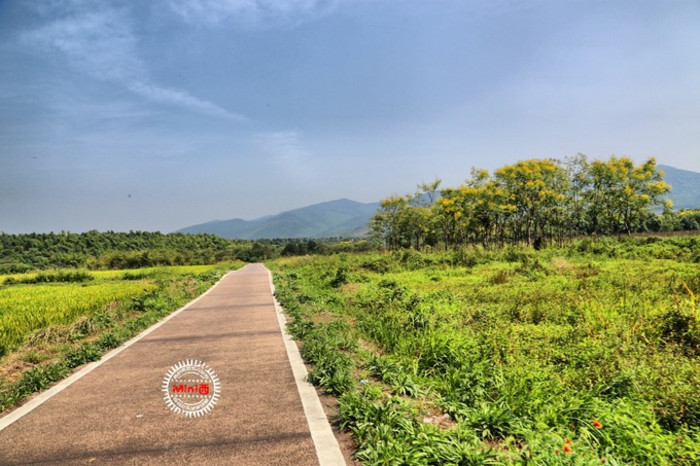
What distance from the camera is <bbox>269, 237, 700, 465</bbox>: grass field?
3281mm

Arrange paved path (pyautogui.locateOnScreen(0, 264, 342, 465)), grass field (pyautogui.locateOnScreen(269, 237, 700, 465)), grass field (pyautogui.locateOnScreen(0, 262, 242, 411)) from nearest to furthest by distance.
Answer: grass field (pyautogui.locateOnScreen(269, 237, 700, 465))
paved path (pyautogui.locateOnScreen(0, 264, 342, 465))
grass field (pyautogui.locateOnScreen(0, 262, 242, 411))

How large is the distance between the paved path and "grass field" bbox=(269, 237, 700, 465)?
68 centimetres

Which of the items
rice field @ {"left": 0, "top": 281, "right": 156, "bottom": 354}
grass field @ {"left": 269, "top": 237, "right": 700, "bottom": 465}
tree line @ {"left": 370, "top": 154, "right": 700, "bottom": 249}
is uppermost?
tree line @ {"left": 370, "top": 154, "right": 700, "bottom": 249}

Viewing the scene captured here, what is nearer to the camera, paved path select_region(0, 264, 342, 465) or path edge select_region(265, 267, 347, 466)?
path edge select_region(265, 267, 347, 466)

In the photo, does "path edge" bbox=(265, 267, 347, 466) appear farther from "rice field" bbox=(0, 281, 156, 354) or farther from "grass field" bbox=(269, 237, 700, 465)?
"rice field" bbox=(0, 281, 156, 354)

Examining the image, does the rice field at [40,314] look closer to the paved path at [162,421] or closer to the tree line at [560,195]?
the paved path at [162,421]

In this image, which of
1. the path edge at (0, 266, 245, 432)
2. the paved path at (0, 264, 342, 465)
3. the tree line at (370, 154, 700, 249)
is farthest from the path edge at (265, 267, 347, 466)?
the tree line at (370, 154, 700, 249)

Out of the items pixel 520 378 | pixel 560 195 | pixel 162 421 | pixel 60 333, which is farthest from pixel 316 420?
pixel 560 195

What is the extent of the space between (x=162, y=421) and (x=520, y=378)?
445cm

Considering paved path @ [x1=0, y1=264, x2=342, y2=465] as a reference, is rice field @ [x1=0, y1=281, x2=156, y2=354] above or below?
above

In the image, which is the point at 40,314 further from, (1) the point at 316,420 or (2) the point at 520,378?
(2) the point at 520,378

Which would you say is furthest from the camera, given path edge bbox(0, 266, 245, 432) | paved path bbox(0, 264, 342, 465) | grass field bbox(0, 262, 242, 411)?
grass field bbox(0, 262, 242, 411)

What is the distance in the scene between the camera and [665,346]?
6.07 meters

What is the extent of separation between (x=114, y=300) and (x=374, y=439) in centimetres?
1331
